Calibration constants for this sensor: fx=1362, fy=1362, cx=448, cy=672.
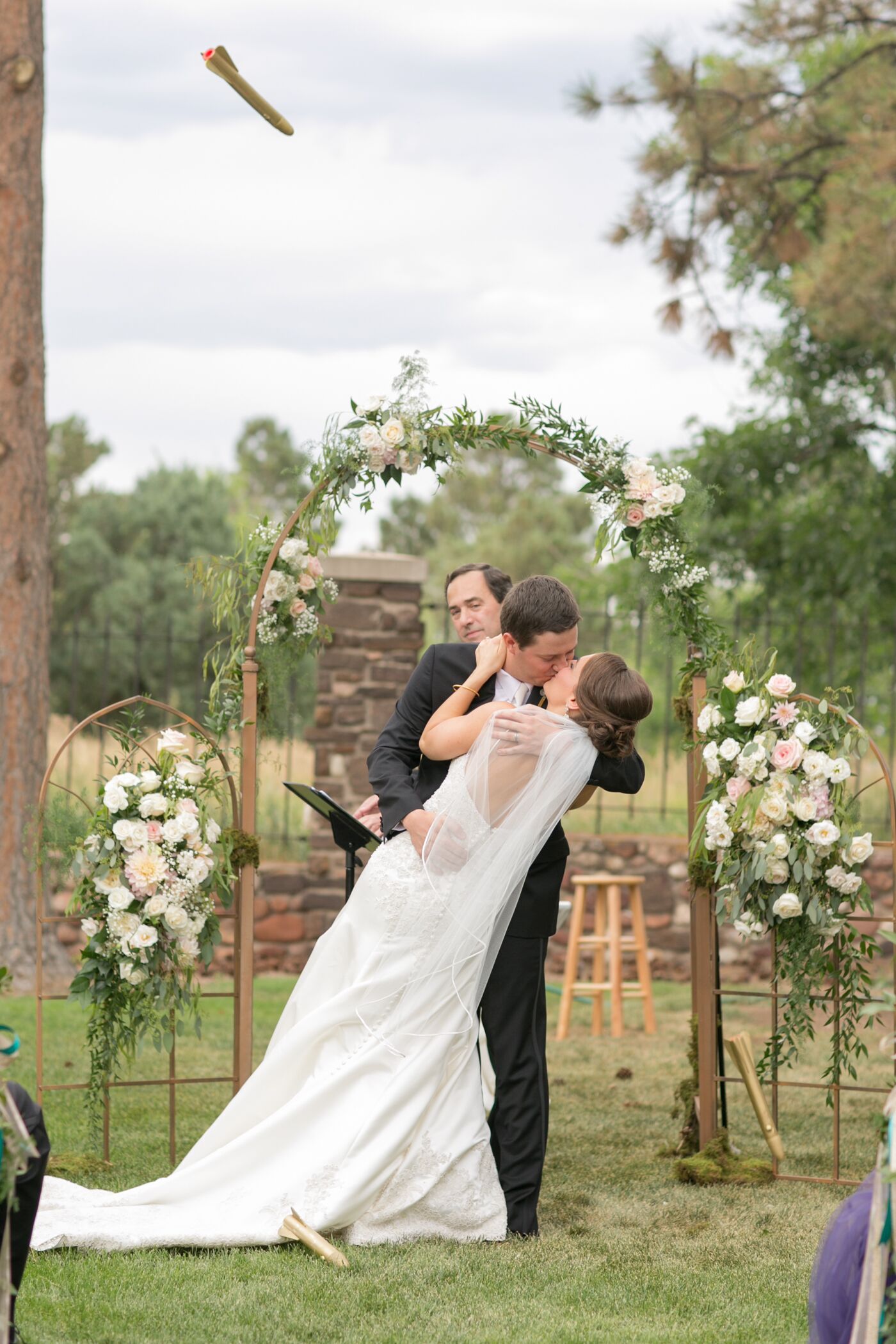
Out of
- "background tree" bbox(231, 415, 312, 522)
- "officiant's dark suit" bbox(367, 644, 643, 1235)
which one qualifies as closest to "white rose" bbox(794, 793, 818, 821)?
"officiant's dark suit" bbox(367, 644, 643, 1235)

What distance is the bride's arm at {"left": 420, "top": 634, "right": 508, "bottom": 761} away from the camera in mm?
4113

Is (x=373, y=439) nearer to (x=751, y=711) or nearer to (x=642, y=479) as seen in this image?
(x=642, y=479)

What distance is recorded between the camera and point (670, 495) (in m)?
4.80

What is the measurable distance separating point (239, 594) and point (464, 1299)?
264cm

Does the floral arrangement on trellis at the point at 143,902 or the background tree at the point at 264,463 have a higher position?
the background tree at the point at 264,463

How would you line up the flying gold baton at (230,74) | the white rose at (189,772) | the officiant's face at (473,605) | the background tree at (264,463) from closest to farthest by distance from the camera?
the flying gold baton at (230,74)
the white rose at (189,772)
the officiant's face at (473,605)
the background tree at (264,463)

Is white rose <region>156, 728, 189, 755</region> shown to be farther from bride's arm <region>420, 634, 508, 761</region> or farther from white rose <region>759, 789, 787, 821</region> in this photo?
white rose <region>759, 789, 787, 821</region>

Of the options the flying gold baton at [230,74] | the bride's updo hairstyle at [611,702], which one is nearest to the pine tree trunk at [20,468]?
the flying gold baton at [230,74]

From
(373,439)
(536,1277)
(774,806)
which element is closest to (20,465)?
(373,439)

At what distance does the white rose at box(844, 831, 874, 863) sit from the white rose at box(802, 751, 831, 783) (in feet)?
0.72

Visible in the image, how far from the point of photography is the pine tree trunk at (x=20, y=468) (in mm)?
7762

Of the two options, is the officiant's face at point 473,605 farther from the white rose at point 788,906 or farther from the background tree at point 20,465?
the background tree at point 20,465

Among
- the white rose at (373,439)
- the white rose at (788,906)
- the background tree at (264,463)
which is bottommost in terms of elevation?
the white rose at (788,906)

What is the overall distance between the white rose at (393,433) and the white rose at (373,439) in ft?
0.04
